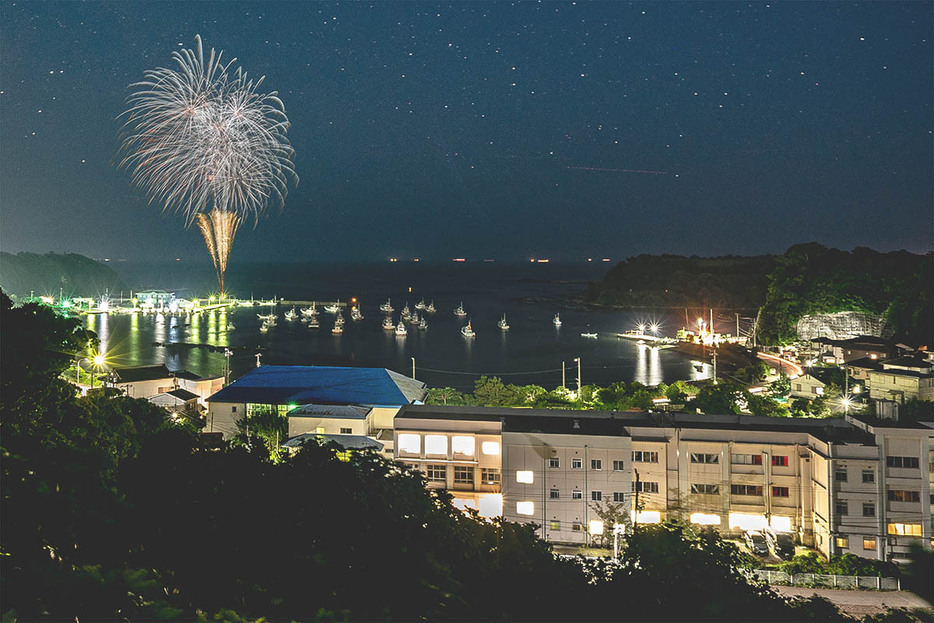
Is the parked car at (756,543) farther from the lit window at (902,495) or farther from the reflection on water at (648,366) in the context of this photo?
the reflection on water at (648,366)

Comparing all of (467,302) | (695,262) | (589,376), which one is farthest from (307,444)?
(695,262)

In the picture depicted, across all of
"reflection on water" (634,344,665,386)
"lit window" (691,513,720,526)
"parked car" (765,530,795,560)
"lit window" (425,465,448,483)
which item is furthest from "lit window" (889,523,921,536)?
"reflection on water" (634,344,665,386)

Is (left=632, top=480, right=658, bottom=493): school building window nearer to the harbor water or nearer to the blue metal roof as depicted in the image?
the blue metal roof

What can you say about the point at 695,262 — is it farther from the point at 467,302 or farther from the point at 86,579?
the point at 86,579

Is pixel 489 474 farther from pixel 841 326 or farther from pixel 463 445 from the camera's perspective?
pixel 841 326

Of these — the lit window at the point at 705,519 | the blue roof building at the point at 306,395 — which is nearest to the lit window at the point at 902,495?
the lit window at the point at 705,519

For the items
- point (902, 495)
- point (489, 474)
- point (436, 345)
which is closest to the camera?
point (902, 495)

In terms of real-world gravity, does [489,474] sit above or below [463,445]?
below

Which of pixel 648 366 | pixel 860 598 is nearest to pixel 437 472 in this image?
pixel 860 598

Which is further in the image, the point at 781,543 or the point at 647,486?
the point at 647,486
